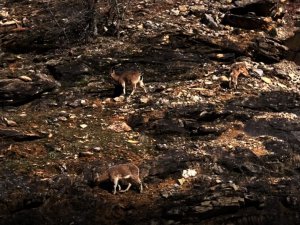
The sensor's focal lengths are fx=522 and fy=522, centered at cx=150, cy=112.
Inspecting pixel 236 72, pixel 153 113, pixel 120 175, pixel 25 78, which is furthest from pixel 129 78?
pixel 120 175

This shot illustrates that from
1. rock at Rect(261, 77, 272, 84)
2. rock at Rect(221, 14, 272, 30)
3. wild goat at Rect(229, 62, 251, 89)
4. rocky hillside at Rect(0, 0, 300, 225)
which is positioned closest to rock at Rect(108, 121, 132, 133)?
rocky hillside at Rect(0, 0, 300, 225)

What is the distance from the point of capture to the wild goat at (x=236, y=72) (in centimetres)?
1565

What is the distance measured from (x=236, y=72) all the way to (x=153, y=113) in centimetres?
334

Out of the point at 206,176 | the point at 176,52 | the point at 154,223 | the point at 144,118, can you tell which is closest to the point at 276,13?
the point at 176,52

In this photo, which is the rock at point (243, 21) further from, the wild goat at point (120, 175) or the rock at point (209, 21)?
the wild goat at point (120, 175)

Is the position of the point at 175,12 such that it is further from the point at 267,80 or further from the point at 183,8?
the point at 267,80

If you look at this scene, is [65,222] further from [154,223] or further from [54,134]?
[54,134]

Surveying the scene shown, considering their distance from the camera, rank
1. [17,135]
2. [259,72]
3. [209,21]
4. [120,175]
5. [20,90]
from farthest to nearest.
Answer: [209,21]
[259,72]
[20,90]
[17,135]
[120,175]

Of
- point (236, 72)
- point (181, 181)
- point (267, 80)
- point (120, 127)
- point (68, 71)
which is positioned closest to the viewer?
point (181, 181)

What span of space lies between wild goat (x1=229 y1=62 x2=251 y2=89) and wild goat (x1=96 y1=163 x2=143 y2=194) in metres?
5.71

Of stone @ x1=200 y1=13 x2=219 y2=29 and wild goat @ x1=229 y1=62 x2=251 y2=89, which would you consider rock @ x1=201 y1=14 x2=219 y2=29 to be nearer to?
stone @ x1=200 y1=13 x2=219 y2=29

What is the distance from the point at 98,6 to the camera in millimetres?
19938

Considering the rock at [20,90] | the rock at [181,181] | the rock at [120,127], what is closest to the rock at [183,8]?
the rock at [20,90]

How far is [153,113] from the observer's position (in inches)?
554
